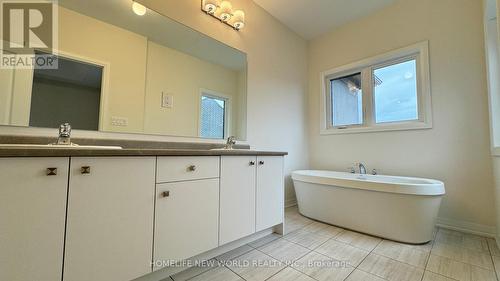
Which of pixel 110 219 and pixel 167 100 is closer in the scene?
pixel 110 219

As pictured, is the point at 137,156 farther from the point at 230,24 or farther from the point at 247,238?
the point at 230,24

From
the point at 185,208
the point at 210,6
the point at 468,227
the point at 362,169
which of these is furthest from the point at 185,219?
the point at 468,227

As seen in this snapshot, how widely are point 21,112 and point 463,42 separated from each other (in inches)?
143

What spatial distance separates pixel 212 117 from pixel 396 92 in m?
2.26

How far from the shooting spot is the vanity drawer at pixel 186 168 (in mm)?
1123

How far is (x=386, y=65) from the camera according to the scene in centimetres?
254

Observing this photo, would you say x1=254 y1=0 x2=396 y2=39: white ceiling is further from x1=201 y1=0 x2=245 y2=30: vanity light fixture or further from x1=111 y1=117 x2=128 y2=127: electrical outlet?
x1=111 y1=117 x2=128 y2=127: electrical outlet

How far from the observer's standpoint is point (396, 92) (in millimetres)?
2459

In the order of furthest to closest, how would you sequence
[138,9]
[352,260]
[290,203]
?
1. [290,203]
2. [138,9]
3. [352,260]

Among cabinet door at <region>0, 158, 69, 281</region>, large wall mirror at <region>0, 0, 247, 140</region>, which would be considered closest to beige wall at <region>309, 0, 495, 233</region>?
large wall mirror at <region>0, 0, 247, 140</region>

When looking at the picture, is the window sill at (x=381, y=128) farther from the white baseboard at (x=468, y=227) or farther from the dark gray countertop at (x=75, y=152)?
the dark gray countertop at (x=75, y=152)

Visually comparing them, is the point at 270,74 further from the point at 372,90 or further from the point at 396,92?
the point at 396,92

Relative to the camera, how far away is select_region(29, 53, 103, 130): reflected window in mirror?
1.17m

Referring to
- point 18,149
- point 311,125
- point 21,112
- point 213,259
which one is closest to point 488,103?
point 311,125
